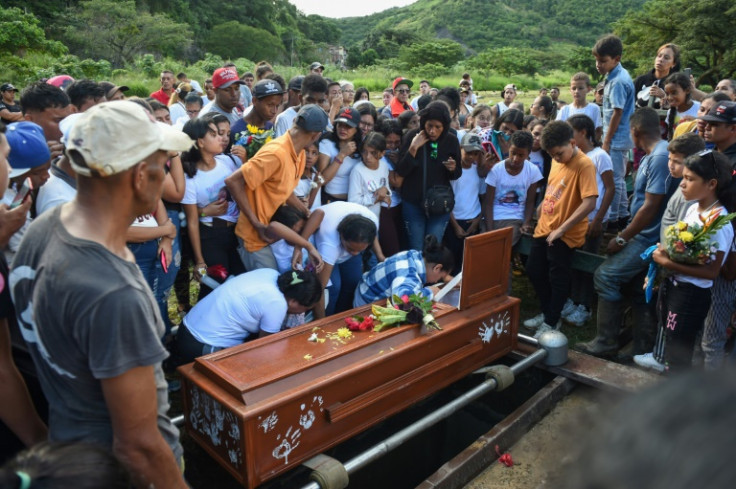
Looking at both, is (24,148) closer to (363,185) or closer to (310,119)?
(310,119)

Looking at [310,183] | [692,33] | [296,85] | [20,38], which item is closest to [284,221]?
[310,183]

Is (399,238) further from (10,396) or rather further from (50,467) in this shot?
(50,467)

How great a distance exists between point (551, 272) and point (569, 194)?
71 centimetres

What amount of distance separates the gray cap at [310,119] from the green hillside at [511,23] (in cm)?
4737

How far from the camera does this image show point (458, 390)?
418cm

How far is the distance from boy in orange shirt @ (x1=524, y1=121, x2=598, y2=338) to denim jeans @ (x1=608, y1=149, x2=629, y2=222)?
3.13 feet

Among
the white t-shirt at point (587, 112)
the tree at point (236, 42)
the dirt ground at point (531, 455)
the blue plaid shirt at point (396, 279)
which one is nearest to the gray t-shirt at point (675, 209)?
the dirt ground at point (531, 455)

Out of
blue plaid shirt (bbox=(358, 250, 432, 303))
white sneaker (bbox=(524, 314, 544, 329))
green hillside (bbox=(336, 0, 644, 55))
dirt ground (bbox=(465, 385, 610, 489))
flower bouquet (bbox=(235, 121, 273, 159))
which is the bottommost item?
dirt ground (bbox=(465, 385, 610, 489))

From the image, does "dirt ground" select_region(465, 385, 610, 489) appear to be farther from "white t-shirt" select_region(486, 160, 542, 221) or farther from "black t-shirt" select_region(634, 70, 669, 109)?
"black t-shirt" select_region(634, 70, 669, 109)

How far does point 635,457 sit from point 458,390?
3769 mm

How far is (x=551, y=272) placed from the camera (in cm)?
470

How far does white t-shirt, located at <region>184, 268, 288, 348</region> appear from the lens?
10.9 feet

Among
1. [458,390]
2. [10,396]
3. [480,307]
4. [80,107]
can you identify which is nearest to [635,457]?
[10,396]

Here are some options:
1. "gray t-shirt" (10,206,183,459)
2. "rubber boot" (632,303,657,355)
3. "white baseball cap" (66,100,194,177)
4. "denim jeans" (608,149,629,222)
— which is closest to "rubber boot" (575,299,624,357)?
"rubber boot" (632,303,657,355)
